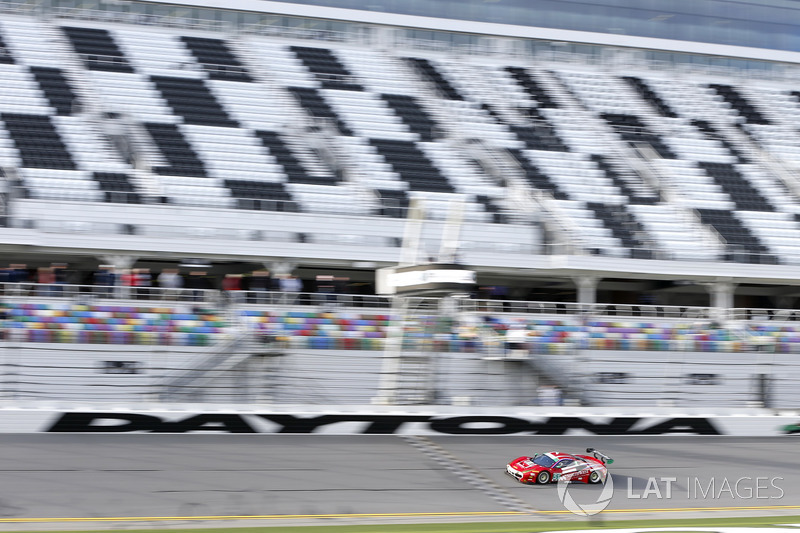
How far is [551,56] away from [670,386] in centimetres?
1765

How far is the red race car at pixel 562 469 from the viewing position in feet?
44.3

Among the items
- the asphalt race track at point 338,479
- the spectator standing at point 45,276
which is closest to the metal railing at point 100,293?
the spectator standing at point 45,276

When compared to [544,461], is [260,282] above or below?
above

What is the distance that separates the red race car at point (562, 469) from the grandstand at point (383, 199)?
3.04m

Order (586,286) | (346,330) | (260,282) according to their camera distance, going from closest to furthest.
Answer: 1. (346,330)
2. (260,282)
3. (586,286)

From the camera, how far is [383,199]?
23.7 m

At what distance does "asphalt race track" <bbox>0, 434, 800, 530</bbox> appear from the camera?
11695 millimetres

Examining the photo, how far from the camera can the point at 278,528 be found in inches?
436

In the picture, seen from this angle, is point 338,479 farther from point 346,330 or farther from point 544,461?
point 346,330

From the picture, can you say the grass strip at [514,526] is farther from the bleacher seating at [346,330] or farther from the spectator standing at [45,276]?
the spectator standing at [45,276]

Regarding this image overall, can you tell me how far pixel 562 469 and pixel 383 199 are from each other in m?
11.3

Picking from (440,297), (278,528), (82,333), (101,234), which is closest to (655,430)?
(440,297)

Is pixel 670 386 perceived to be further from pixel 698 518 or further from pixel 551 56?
pixel 551 56

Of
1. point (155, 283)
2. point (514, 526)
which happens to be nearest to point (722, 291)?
point (155, 283)
